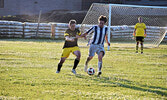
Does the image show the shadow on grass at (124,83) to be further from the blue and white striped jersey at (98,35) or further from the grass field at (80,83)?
the blue and white striped jersey at (98,35)

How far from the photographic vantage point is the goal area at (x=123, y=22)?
19859mm

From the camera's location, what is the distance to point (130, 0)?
4075cm

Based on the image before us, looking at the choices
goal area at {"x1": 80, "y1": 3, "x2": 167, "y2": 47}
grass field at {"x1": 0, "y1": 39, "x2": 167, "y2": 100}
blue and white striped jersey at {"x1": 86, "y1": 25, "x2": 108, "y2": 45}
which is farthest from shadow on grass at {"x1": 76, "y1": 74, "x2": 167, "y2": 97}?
goal area at {"x1": 80, "y1": 3, "x2": 167, "y2": 47}

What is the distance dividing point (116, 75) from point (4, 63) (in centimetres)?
393

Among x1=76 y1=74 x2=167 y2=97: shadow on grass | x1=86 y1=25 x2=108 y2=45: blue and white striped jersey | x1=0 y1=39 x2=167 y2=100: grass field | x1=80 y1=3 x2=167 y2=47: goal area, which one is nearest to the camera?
x1=0 y1=39 x2=167 y2=100: grass field

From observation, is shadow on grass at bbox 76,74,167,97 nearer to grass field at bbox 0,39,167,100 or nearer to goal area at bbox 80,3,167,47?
grass field at bbox 0,39,167,100

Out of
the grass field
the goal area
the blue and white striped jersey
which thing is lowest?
the grass field

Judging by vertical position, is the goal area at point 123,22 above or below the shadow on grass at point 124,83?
above

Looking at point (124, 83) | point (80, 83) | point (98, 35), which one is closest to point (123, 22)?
point (98, 35)

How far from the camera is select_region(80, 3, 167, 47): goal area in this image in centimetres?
1986

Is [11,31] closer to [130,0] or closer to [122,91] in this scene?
[130,0]

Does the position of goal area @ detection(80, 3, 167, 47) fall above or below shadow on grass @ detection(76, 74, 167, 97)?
above

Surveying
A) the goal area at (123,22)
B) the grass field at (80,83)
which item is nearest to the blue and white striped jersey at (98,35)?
the grass field at (80,83)

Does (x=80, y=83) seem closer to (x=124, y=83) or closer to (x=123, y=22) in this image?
(x=124, y=83)
